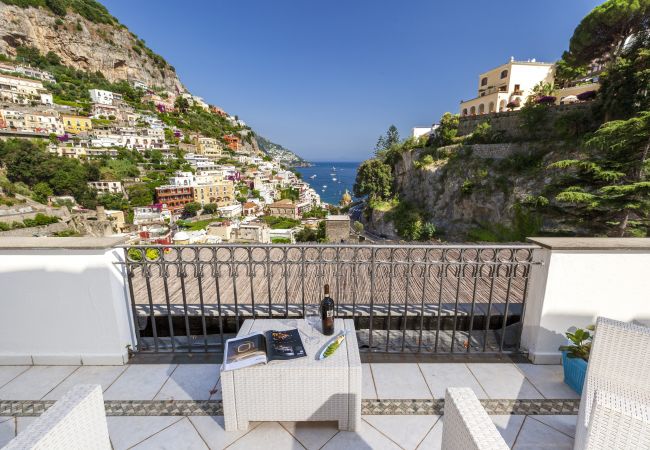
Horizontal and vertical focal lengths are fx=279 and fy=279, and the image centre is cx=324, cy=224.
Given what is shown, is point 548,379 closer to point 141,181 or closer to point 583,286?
point 583,286

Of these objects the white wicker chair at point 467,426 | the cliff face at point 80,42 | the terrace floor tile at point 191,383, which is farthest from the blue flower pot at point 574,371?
the cliff face at point 80,42

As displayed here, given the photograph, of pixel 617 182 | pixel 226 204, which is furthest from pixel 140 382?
pixel 226 204

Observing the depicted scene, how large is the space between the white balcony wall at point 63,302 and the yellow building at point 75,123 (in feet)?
235

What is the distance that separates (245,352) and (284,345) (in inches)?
10.3

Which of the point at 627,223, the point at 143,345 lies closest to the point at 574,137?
the point at 627,223

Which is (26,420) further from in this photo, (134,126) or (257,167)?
(257,167)

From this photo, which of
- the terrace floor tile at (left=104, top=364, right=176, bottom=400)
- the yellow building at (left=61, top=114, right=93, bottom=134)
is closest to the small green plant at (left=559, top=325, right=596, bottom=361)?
the terrace floor tile at (left=104, top=364, right=176, bottom=400)

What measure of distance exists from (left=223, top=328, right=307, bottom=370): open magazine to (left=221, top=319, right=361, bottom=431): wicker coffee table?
5 cm

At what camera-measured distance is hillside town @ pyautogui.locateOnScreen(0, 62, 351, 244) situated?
36.0 m

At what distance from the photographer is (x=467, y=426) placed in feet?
3.52

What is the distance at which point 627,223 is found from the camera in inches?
313

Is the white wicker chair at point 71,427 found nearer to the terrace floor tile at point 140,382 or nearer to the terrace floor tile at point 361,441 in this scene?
the terrace floor tile at point 140,382

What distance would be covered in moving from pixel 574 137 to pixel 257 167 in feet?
254

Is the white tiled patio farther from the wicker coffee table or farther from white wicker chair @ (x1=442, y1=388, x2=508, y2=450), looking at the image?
white wicker chair @ (x1=442, y1=388, x2=508, y2=450)
